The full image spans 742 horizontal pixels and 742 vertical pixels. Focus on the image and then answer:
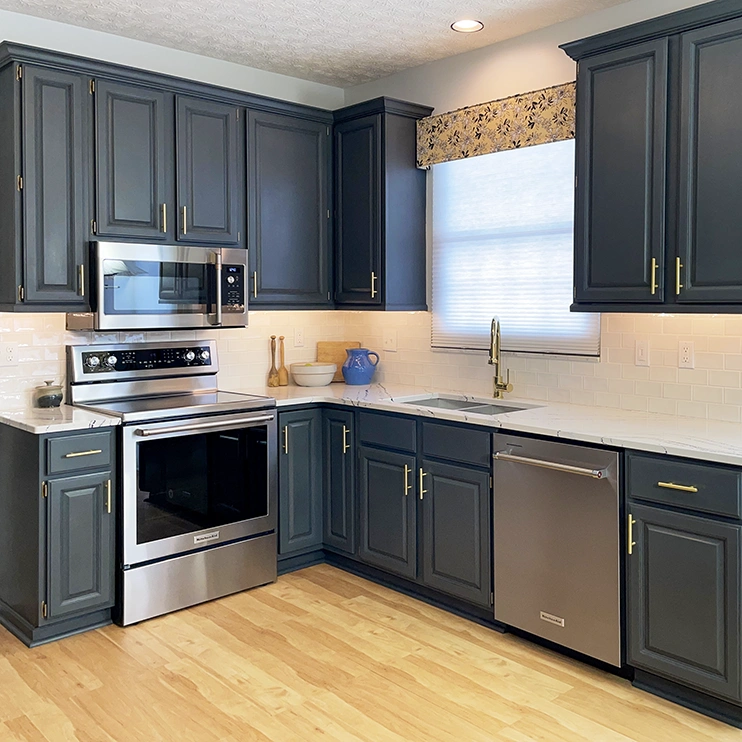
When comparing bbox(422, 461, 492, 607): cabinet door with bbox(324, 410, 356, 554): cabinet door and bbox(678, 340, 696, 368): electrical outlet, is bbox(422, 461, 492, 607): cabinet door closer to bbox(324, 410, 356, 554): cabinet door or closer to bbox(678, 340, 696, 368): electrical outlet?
bbox(324, 410, 356, 554): cabinet door

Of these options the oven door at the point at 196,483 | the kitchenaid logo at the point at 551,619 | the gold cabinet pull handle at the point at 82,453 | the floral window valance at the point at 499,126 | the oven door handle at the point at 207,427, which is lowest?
the kitchenaid logo at the point at 551,619

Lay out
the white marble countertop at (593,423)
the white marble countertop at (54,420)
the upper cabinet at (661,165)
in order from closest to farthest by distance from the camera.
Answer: the white marble countertop at (593,423) < the upper cabinet at (661,165) < the white marble countertop at (54,420)

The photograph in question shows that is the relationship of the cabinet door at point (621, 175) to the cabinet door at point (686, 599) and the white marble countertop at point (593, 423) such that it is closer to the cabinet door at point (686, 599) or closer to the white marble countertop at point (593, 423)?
the white marble countertop at point (593, 423)

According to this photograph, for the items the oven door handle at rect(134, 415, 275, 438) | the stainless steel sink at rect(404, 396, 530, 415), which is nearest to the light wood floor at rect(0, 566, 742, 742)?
the oven door handle at rect(134, 415, 275, 438)

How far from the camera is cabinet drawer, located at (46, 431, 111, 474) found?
3.16 m

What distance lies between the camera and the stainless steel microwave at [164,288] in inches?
139

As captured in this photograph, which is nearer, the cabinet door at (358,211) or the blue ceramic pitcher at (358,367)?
the cabinet door at (358,211)

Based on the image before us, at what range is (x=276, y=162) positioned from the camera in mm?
4191

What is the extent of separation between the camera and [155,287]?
3.69 metres

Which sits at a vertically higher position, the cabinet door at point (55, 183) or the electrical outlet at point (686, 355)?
the cabinet door at point (55, 183)

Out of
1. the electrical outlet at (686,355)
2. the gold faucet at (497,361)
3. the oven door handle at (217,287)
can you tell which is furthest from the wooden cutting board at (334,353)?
the electrical outlet at (686,355)

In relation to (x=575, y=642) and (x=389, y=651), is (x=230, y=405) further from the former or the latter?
(x=575, y=642)

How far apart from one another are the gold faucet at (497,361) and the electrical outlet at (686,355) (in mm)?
852

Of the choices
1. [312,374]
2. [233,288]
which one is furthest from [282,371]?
[233,288]
